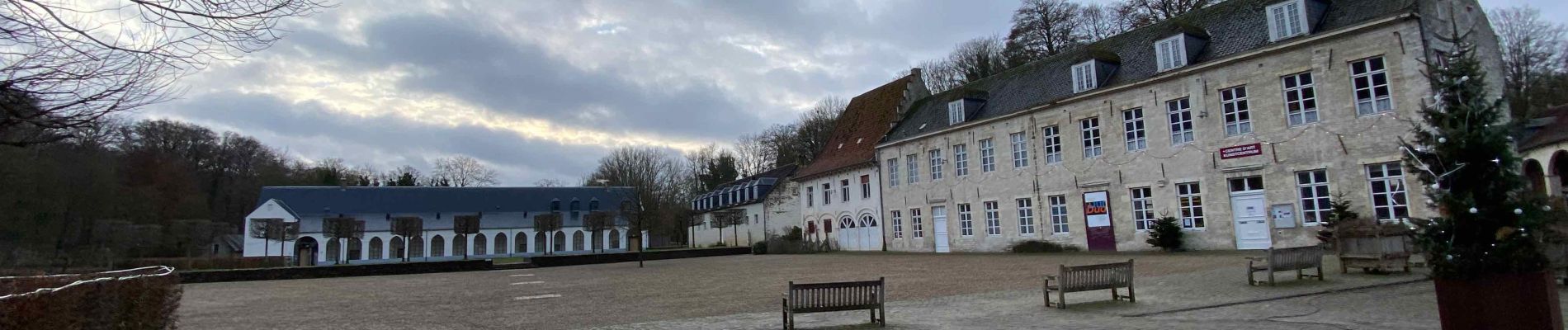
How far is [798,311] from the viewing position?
810 cm

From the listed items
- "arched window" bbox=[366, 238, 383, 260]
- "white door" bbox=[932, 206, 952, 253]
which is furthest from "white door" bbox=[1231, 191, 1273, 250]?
"arched window" bbox=[366, 238, 383, 260]

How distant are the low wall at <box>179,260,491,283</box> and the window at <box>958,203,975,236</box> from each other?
59.5 feet

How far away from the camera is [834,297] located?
825cm

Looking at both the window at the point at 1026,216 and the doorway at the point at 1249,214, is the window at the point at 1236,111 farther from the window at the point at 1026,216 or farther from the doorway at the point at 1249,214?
the window at the point at 1026,216

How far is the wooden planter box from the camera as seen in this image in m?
5.38

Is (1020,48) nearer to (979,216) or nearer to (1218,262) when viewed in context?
(979,216)

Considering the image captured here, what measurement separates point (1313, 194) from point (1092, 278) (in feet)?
44.2

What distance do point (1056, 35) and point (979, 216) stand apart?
12510 mm

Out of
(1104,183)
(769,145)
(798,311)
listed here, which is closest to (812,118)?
(769,145)

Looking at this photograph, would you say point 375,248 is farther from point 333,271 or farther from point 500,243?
point 333,271

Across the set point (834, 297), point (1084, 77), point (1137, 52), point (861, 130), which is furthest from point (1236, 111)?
point (861, 130)

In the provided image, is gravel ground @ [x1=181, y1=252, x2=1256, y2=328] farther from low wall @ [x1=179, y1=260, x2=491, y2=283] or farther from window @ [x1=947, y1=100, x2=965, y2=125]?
window @ [x1=947, y1=100, x2=965, y2=125]

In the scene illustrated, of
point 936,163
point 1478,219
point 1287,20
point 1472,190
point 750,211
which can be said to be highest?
point 1287,20

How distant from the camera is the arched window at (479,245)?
5784 centimetres
